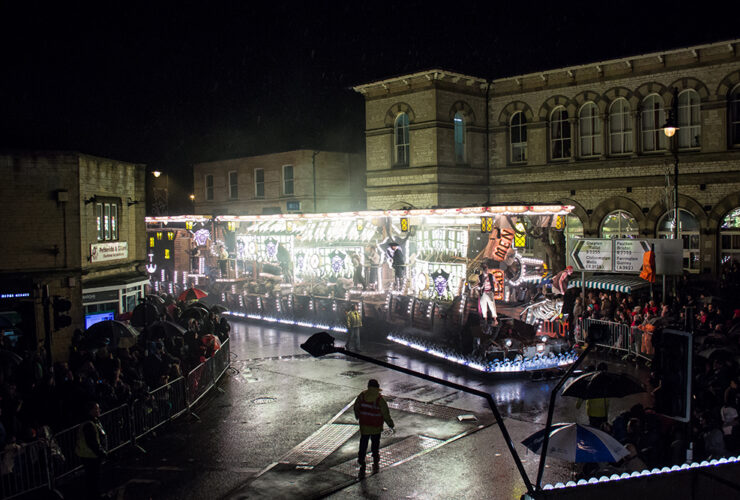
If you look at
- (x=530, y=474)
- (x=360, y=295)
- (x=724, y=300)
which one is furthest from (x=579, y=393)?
(x=360, y=295)

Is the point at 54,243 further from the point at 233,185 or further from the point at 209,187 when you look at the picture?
the point at 209,187

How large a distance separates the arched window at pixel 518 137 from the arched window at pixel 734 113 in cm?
951

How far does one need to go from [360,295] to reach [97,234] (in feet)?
31.9

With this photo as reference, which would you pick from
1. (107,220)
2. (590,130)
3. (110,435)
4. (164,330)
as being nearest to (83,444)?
(110,435)

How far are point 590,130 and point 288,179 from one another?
20.4 m

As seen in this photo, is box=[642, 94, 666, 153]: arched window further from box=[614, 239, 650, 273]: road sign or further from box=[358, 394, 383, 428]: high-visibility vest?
box=[358, 394, 383, 428]: high-visibility vest

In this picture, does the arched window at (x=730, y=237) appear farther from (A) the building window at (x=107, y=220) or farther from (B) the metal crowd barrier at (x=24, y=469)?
(B) the metal crowd barrier at (x=24, y=469)

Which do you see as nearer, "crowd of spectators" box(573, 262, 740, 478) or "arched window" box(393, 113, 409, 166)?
"crowd of spectators" box(573, 262, 740, 478)

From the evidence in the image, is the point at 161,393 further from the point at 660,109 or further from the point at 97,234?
the point at 660,109

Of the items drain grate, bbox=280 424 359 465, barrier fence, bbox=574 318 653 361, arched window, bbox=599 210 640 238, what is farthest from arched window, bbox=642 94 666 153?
drain grate, bbox=280 424 359 465

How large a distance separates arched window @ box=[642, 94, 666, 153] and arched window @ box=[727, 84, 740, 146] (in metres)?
2.74

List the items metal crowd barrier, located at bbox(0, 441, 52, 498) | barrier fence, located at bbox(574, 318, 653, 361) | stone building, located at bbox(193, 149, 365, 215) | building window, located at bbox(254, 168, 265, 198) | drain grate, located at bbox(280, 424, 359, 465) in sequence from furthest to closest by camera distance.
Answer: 1. building window, located at bbox(254, 168, 265, 198)
2. stone building, located at bbox(193, 149, 365, 215)
3. barrier fence, located at bbox(574, 318, 653, 361)
4. drain grate, located at bbox(280, 424, 359, 465)
5. metal crowd barrier, located at bbox(0, 441, 52, 498)

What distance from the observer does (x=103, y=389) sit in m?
13.1

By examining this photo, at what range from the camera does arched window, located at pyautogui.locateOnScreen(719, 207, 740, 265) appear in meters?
27.7
